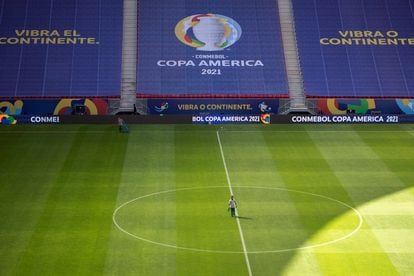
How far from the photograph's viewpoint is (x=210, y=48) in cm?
6469

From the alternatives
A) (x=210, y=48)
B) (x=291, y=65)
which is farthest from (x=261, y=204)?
(x=210, y=48)

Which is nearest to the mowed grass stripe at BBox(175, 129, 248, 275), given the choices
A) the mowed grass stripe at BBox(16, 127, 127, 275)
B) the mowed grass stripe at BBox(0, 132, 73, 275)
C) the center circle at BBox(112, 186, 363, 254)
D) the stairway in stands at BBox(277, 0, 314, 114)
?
the center circle at BBox(112, 186, 363, 254)

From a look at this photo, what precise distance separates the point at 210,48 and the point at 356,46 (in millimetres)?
12621

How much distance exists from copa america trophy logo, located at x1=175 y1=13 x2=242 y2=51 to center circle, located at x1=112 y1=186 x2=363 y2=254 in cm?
2373

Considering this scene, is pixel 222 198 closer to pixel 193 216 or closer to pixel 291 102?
pixel 193 216

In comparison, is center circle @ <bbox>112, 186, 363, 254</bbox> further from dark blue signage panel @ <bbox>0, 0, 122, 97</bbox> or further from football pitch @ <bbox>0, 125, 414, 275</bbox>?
dark blue signage panel @ <bbox>0, 0, 122, 97</bbox>

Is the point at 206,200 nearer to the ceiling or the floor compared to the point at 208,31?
nearer to the floor

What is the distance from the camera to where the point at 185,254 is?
3459 cm

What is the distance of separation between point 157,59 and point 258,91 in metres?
8.97

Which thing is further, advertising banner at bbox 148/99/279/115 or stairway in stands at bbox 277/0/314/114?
stairway in stands at bbox 277/0/314/114

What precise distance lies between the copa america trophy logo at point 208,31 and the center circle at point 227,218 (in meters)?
23.7

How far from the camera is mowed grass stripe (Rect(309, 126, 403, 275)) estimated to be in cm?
3384

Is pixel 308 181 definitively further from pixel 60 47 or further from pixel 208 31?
pixel 60 47

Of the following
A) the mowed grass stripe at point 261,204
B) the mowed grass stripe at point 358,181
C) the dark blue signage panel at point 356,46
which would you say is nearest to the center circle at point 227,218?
the mowed grass stripe at point 261,204
